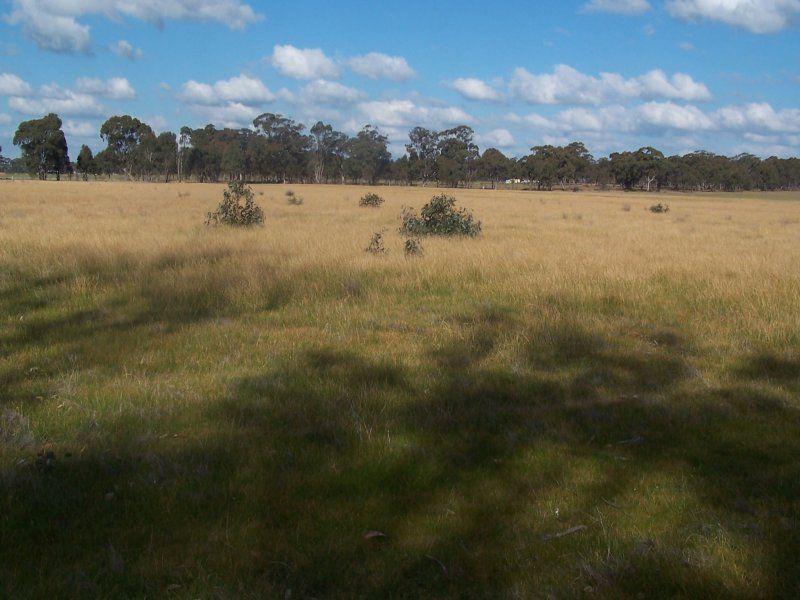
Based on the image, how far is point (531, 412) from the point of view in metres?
5.51

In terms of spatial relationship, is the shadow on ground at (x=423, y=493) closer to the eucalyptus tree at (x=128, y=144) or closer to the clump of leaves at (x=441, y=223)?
the clump of leaves at (x=441, y=223)

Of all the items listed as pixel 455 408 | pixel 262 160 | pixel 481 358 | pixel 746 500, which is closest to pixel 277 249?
pixel 481 358

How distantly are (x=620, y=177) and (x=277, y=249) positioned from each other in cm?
A: 11654

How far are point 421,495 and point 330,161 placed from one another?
409 feet

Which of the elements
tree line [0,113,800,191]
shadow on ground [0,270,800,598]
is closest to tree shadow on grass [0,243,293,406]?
shadow on ground [0,270,800,598]

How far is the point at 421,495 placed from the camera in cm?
410

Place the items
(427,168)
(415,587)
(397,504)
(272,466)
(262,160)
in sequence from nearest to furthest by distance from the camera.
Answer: (415,587) → (397,504) → (272,466) → (262,160) → (427,168)

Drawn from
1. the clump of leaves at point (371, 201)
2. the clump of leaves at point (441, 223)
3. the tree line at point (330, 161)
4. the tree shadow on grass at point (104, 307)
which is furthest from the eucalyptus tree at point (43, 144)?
the tree shadow on grass at point (104, 307)

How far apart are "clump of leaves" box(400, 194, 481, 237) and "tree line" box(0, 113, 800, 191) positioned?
98936 mm

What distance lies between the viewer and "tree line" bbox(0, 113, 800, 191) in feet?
374

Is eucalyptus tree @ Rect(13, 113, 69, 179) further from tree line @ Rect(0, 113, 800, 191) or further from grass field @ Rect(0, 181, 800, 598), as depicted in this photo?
grass field @ Rect(0, 181, 800, 598)

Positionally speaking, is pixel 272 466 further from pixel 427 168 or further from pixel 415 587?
pixel 427 168

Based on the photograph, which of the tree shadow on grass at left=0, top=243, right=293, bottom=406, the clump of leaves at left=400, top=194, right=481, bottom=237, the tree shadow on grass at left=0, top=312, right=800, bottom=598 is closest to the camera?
the tree shadow on grass at left=0, top=312, right=800, bottom=598

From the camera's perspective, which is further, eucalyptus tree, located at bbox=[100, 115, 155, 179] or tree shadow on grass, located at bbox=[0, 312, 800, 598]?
eucalyptus tree, located at bbox=[100, 115, 155, 179]
